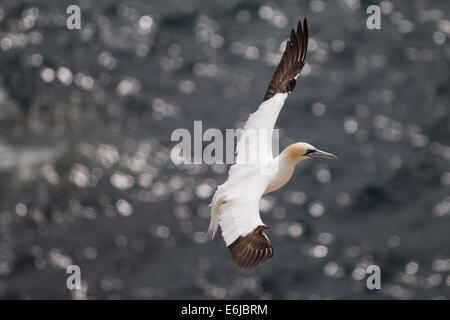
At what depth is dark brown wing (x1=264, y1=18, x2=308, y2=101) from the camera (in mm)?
19705

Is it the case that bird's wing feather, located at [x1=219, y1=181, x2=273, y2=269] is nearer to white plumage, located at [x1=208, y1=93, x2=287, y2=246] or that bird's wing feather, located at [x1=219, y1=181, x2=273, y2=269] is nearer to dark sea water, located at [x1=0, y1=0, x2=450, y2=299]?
white plumage, located at [x1=208, y1=93, x2=287, y2=246]

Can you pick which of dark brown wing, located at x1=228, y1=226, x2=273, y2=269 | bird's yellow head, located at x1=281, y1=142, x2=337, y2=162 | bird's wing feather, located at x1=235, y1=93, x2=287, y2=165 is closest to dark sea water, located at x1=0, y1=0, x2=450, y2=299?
bird's wing feather, located at x1=235, y1=93, x2=287, y2=165

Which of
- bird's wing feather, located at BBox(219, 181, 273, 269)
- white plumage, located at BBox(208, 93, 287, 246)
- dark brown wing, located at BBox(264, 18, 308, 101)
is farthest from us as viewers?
dark brown wing, located at BBox(264, 18, 308, 101)

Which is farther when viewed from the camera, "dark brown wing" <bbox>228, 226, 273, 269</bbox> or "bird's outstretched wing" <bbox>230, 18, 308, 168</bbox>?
"bird's outstretched wing" <bbox>230, 18, 308, 168</bbox>

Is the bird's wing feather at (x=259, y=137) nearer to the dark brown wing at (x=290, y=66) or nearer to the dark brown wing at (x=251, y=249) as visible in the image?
the dark brown wing at (x=290, y=66)

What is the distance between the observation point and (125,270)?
36875 mm

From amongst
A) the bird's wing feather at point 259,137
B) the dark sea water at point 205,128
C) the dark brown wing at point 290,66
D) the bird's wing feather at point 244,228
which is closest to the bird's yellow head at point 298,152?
the bird's wing feather at point 259,137

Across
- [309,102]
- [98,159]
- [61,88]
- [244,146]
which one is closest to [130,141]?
[98,159]

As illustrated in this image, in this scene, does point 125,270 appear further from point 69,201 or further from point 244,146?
point 244,146

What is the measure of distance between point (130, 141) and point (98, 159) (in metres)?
1.84

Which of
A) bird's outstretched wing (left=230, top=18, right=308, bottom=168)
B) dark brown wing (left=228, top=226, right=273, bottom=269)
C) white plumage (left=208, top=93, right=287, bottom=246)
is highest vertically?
bird's outstretched wing (left=230, top=18, right=308, bottom=168)

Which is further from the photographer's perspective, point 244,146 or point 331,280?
point 331,280

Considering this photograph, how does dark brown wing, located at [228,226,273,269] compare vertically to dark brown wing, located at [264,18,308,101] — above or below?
below

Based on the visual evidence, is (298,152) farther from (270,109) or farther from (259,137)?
(270,109)
